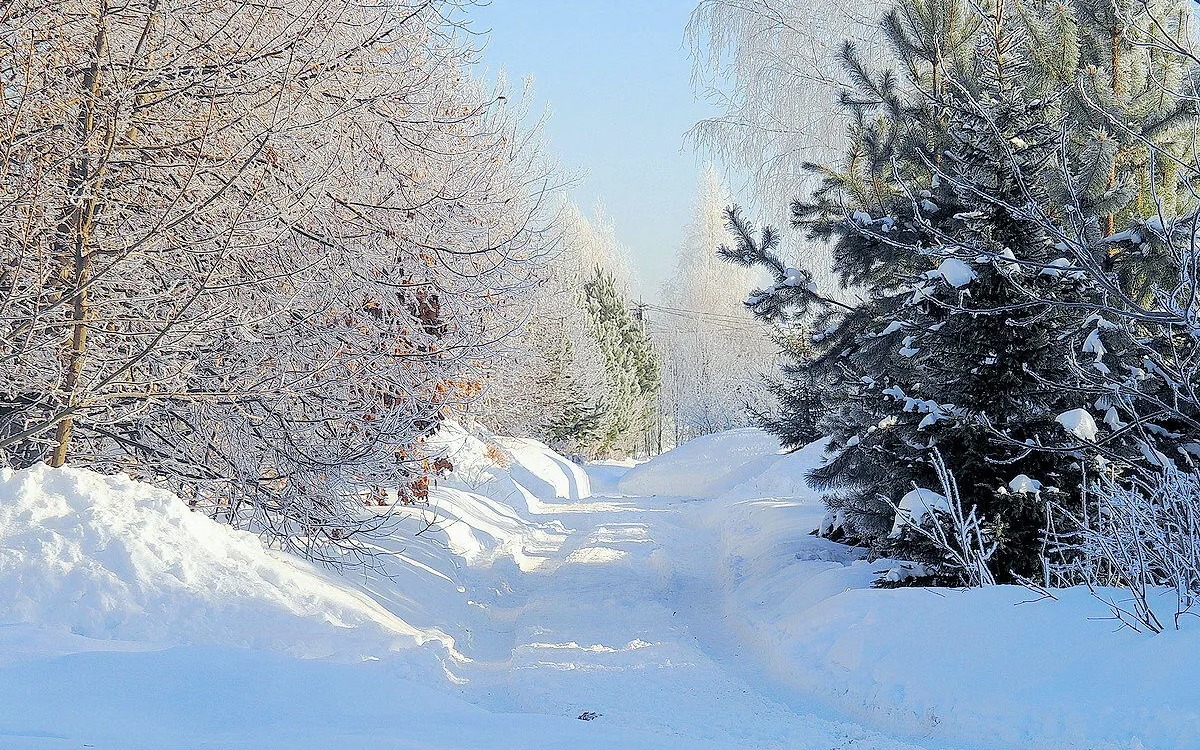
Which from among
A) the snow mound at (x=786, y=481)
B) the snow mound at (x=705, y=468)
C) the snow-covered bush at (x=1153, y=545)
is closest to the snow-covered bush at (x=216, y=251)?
the snow-covered bush at (x=1153, y=545)

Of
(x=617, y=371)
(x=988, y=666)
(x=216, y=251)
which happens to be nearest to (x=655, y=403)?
(x=617, y=371)

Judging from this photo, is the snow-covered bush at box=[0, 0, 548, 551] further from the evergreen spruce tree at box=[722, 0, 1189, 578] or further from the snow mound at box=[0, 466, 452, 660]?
the evergreen spruce tree at box=[722, 0, 1189, 578]

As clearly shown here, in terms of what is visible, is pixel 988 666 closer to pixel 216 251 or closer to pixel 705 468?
pixel 216 251

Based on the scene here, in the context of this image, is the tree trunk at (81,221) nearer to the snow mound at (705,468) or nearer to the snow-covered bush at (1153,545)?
the snow-covered bush at (1153,545)

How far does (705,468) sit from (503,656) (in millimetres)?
19894

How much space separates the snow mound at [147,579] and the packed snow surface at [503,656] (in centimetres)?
1

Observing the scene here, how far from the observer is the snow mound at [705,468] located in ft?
82.3

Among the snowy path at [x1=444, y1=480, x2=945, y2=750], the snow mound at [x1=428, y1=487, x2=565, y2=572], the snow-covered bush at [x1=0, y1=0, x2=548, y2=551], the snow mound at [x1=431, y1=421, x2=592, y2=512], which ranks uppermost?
the snow-covered bush at [x1=0, y1=0, x2=548, y2=551]

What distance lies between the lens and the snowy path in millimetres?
5309

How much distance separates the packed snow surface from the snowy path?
1.2 inches

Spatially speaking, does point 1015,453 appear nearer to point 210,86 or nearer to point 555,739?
point 555,739

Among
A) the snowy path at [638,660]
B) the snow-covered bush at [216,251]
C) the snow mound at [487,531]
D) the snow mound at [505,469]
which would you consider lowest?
the snowy path at [638,660]

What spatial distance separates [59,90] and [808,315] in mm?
6449

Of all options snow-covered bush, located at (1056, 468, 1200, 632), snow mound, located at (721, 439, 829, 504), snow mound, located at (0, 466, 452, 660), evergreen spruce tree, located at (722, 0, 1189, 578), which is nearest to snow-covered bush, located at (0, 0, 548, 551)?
snow mound, located at (0, 466, 452, 660)
